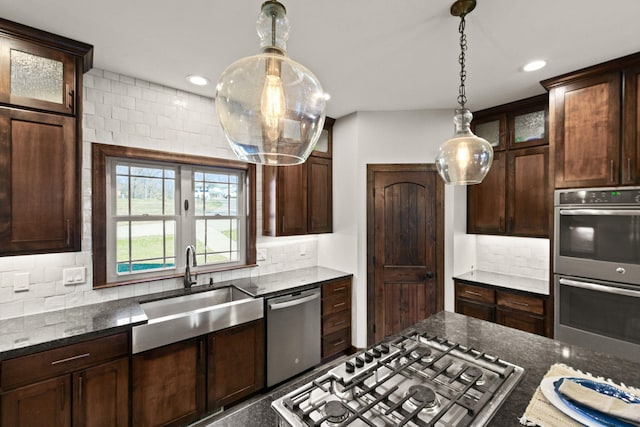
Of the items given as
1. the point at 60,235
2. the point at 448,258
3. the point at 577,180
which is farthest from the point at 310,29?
the point at 448,258

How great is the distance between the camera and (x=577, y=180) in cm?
233

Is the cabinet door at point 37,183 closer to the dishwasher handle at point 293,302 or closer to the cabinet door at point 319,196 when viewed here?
the dishwasher handle at point 293,302

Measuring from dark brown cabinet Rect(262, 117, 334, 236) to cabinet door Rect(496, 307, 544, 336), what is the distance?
194cm

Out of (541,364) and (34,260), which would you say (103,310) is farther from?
(541,364)

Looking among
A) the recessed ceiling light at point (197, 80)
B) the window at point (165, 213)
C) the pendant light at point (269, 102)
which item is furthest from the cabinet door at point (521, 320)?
the recessed ceiling light at point (197, 80)

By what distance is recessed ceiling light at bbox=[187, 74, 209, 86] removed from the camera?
2404mm

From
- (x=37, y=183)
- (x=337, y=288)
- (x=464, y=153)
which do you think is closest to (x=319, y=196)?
(x=337, y=288)

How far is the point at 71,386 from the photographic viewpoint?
1.69 meters

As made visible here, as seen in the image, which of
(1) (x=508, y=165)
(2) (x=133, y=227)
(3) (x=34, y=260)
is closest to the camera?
(3) (x=34, y=260)

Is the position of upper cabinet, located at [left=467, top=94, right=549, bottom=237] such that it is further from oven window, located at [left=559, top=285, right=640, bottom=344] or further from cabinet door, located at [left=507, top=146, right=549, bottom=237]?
oven window, located at [left=559, top=285, right=640, bottom=344]

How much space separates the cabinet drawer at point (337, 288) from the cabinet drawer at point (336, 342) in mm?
434

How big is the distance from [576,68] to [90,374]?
13.0 ft

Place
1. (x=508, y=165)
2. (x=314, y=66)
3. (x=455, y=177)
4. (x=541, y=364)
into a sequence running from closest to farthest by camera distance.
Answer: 1. (x=541, y=364)
2. (x=455, y=177)
3. (x=314, y=66)
4. (x=508, y=165)

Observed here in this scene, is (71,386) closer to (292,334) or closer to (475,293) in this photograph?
(292,334)
